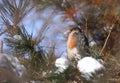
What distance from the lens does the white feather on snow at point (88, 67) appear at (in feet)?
2.35

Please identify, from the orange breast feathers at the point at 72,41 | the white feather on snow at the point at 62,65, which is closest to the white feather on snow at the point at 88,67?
the white feather on snow at the point at 62,65

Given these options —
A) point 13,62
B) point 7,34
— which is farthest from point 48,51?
point 13,62

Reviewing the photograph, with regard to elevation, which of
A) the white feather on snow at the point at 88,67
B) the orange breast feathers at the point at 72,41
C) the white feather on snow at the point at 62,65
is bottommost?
the white feather on snow at the point at 88,67

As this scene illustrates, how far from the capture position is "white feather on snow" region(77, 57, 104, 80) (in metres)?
0.72

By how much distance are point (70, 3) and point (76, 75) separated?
0.45 metres

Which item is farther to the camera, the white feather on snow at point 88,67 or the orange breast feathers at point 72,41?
the orange breast feathers at point 72,41

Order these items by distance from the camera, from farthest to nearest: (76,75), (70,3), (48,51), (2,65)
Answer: (70,3), (48,51), (76,75), (2,65)

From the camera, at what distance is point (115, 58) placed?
0.79 metres

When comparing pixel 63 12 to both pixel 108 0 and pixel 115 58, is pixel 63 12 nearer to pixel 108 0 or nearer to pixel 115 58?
pixel 108 0

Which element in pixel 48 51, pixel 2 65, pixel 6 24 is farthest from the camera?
pixel 6 24

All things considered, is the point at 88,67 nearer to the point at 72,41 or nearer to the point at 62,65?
the point at 62,65

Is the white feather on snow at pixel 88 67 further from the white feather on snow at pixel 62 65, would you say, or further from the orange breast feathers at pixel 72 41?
the orange breast feathers at pixel 72 41

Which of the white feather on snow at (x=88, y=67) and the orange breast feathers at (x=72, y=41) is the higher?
the orange breast feathers at (x=72, y=41)

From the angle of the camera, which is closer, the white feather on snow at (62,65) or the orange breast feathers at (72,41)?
the white feather on snow at (62,65)
